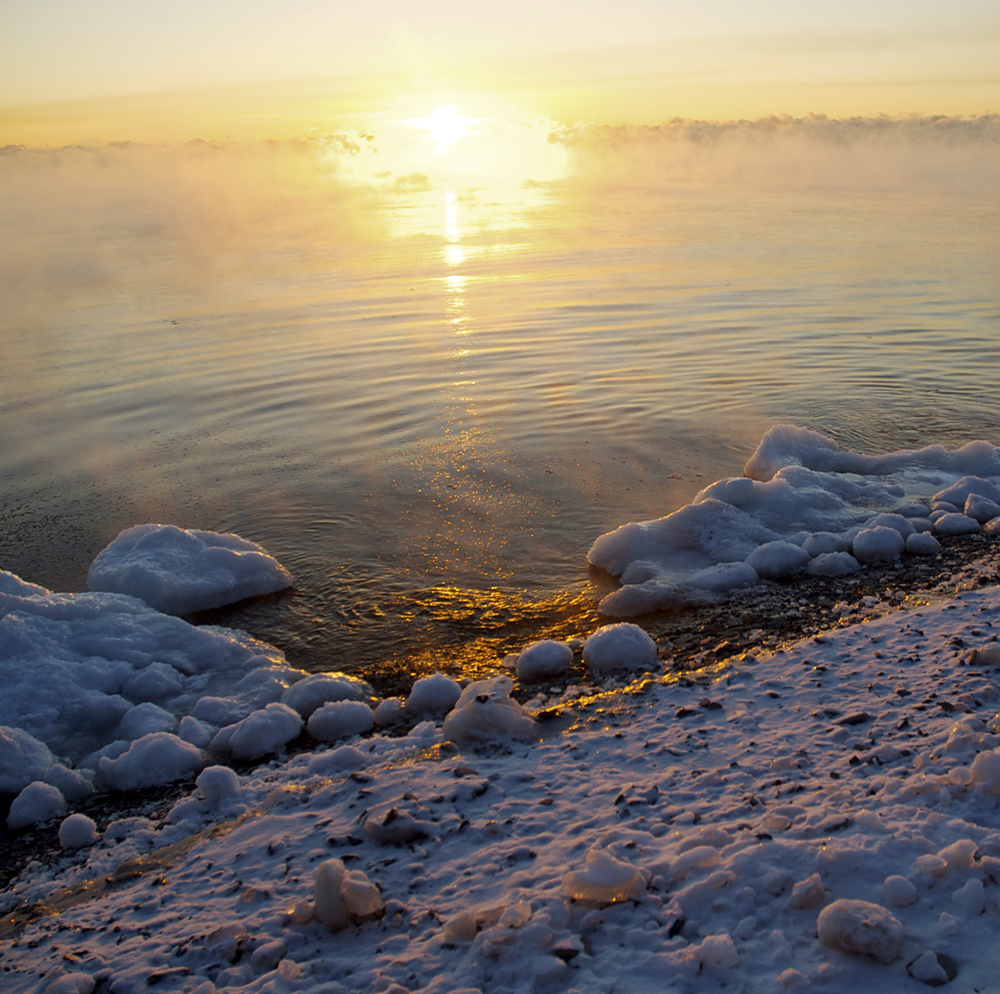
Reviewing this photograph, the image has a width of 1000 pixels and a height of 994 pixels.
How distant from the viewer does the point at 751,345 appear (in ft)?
50.9

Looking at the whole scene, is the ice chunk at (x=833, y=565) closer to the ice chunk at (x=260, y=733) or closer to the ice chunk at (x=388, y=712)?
the ice chunk at (x=388, y=712)

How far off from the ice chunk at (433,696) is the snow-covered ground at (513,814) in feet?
0.05

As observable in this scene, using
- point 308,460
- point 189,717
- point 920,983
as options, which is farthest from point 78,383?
point 920,983

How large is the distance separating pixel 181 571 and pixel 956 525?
683 cm

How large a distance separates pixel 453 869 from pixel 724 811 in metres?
1.25

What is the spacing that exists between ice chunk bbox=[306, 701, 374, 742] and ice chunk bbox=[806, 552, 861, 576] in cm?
385

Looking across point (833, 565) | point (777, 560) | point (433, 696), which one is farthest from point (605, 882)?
point (833, 565)

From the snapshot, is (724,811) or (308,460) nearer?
(724,811)

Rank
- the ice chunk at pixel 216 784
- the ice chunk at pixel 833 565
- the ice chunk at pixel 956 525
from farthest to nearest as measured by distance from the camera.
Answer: the ice chunk at pixel 956 525, the ice chunk at pixel 833 565, the ice chunk at pixel 216 784

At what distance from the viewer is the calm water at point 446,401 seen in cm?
742

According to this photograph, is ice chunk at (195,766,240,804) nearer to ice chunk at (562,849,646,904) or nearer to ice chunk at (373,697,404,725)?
ice chunk at (373,697,404,725)

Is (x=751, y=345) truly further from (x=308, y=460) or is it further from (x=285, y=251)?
(x=285, y=251)

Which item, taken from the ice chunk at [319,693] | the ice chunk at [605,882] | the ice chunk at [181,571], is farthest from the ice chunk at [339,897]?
the ice chunk at [181,571]

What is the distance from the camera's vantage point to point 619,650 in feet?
18.0
